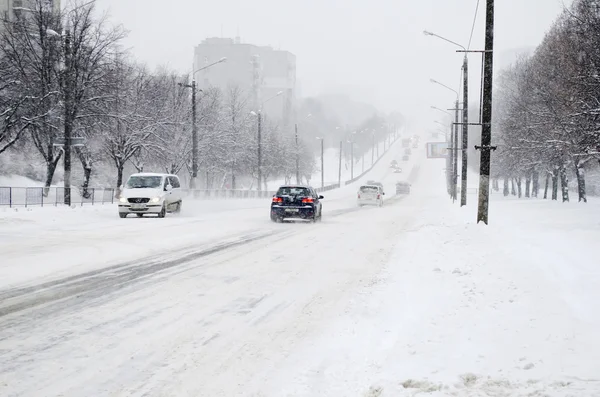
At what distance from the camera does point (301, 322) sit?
7.46 metres

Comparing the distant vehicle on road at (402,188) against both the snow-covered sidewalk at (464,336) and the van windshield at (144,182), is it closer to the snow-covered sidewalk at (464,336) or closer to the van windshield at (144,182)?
the van windshield at (144,182)

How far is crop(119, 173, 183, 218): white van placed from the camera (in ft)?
91.4

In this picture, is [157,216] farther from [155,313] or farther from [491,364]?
[491,364]

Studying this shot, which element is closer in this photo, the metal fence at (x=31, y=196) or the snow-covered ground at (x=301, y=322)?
the snow-covered ground at (x=301, y=322)

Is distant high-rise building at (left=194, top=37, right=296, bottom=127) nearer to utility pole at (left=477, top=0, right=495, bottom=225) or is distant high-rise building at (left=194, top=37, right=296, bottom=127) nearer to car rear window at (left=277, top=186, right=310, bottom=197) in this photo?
car rear window at (left=277, top=186, right=310, bottom=197)

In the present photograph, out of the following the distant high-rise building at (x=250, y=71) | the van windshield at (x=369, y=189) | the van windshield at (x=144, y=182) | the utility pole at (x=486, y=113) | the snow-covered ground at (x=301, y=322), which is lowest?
the snow-covered ground at (x=301, y=322)

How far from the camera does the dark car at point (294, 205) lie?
2603cm

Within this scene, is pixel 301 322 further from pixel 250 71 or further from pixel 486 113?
pixel 250 71

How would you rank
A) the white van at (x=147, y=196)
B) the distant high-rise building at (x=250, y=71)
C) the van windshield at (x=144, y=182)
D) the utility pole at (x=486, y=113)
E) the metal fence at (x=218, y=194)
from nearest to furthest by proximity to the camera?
1. the utility pole at (x=486, y=113)
2. the white van at (x=147, y=196)
3. the van windshield at (x=144, y=182)
4. the metal fence at (x=218, y=194)
5. the distant high-rise building at (x=250, y=71)

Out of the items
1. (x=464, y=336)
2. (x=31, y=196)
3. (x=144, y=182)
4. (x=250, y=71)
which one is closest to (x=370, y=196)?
(x=144, y=182)

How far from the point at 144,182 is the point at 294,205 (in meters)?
7.41

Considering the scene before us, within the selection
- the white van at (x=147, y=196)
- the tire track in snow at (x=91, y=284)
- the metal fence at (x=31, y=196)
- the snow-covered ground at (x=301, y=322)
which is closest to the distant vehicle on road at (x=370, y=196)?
the metal fence at (x=31, y=196)

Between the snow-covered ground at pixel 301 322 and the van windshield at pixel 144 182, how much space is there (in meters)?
13.8

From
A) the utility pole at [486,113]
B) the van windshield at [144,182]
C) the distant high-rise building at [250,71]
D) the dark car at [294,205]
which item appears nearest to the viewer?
the utility pole at [486,113]
